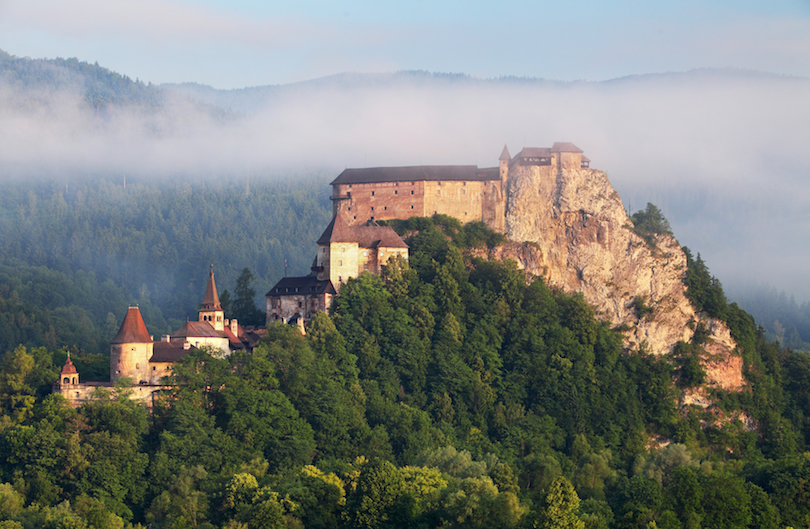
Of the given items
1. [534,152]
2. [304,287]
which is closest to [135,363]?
[304,287]

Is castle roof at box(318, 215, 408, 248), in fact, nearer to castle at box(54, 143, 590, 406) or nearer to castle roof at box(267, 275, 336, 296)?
castle at box(54, 143, 590, 406)

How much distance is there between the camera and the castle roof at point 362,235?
86.0m

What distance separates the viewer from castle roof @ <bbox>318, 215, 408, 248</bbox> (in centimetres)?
8600

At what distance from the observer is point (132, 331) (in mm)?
73562

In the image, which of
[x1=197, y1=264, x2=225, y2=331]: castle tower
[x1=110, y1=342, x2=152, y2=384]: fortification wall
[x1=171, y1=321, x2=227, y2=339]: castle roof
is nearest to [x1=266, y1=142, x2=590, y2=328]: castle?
[x1=197, y1=264, x2=225, y2=331]: castle tower

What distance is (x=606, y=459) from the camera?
7938 cm

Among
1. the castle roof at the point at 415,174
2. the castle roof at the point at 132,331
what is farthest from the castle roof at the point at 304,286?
the castle roof at the point at 132,331

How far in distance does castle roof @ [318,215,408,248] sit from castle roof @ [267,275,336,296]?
2.79m

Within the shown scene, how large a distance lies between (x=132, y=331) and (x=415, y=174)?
93.2ft

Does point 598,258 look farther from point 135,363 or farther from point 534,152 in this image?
Result: point 135,363

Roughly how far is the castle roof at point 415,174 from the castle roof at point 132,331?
2437 cm

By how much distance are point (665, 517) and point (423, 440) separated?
1943cm

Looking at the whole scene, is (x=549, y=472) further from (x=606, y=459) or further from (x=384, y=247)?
(x=384, y=247)

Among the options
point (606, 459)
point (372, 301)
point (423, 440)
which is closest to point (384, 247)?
point (372, 301)
